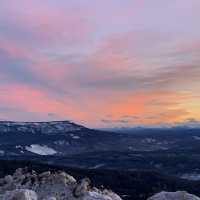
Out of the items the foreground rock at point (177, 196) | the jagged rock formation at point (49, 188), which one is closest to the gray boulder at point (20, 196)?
the jagged rock formation at point (49, 188)

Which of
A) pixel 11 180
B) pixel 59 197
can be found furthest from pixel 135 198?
pixel 59 197

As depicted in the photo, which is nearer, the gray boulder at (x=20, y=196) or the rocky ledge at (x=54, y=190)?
the gray boulder at (x=20, y=196)

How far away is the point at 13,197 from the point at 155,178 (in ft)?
441

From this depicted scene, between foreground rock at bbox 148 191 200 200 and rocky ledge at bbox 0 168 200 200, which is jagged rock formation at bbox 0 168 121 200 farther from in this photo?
foreground rock at bbox 148 191 200 200

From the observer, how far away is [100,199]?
46594 millimetres

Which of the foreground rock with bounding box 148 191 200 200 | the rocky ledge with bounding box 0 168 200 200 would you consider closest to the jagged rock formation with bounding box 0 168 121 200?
the rocky ledge with bounding box 0 168 200 200

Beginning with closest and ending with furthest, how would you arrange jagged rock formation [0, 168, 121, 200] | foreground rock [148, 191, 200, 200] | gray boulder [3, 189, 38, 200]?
gray boulder [3, 189, 38, 200], jagged rock formation [0, 168, 121, 200], foreground rock [148, 191, 200, 200]

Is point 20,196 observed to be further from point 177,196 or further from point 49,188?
point 49,188

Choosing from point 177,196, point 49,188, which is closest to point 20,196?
point 177,196

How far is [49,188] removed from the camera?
60.7 metres

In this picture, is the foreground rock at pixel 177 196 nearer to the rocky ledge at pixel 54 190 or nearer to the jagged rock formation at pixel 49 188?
the rocky ledge at pixel 54 190

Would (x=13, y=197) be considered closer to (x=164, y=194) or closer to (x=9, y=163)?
(x=164, y=194)

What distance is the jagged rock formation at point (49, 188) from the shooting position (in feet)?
150

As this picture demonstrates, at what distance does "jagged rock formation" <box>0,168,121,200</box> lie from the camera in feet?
150
